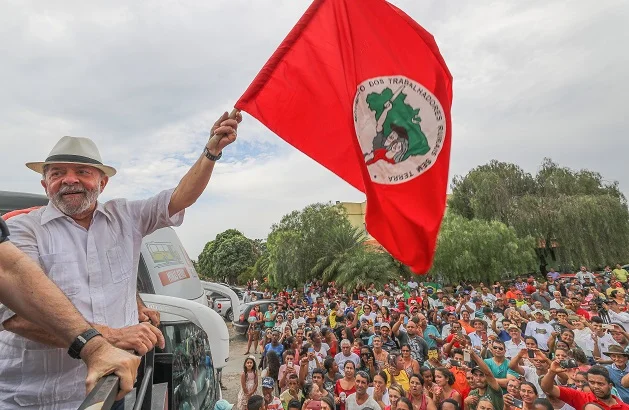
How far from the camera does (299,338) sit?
327 inches

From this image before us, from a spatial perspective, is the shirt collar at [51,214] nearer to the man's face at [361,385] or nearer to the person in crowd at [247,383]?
the man's face at [361,385]

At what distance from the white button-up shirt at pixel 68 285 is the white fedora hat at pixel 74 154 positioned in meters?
0.19

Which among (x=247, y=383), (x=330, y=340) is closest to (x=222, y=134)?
(x=247, y=383)

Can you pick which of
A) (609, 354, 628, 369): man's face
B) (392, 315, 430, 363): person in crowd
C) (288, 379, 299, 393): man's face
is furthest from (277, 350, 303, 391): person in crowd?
(609, 354, 628, 369): man's face

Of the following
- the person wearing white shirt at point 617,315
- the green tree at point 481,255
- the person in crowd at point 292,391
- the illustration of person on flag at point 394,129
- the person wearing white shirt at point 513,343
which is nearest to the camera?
the illustration of person on flag at point 394,129

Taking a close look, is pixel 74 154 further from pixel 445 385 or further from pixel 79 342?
pixel 445 385

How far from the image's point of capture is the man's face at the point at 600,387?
4078 millimetres

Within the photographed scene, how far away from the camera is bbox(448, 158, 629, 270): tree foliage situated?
22.3m

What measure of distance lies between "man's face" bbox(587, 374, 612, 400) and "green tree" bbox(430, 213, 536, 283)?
17.0m

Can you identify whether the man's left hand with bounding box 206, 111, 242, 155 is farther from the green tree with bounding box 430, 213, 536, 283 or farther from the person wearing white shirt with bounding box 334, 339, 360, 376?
the green tree with bounding box 430, 213, 536, 283

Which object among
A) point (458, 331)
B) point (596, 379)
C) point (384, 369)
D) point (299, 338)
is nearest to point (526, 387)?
point (596, 379)

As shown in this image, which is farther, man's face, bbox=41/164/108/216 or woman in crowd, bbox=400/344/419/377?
woman in crowd, bbox=400/344/419/377

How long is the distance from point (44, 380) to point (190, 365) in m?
2.79

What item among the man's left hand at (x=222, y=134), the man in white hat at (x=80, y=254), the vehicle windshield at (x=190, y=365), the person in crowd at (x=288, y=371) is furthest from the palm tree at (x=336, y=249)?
the man in white hat at (x=80, y=254)
